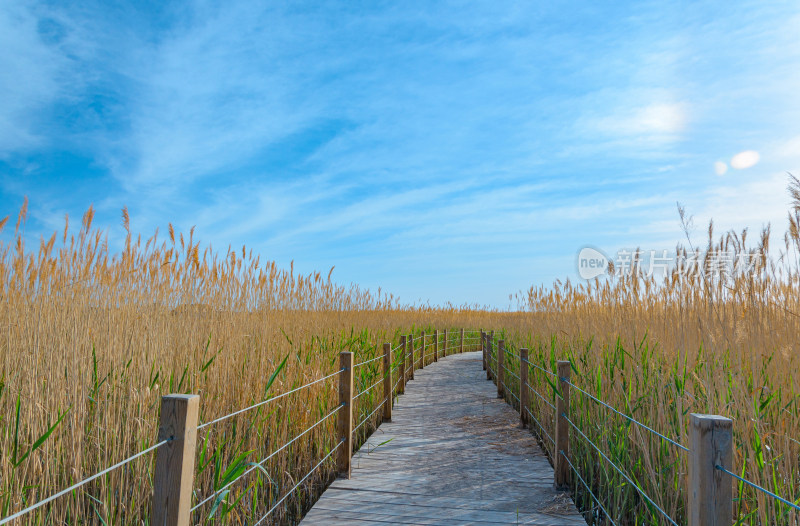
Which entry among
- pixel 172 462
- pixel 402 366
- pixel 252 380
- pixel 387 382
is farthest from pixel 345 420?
pixel 402 366

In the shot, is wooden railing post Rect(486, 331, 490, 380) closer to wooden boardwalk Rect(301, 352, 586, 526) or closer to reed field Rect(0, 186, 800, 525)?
wooden boardwalk Rect(301, 352, 586, 526)

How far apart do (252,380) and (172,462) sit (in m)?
2.06

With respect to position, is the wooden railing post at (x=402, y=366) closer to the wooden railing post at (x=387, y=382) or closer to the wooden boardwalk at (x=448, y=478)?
the wooden boardwalk at (x=448, y=478)

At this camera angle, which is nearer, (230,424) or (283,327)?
(230,424)

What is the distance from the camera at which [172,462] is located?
1.82m

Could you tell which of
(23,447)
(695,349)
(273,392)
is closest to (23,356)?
(23,447)

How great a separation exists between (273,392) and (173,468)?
2.03 meters

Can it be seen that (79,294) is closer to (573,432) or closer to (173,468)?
(173,468)

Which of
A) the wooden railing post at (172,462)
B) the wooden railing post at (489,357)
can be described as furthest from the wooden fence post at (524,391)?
the wooden railing post at (172,462)

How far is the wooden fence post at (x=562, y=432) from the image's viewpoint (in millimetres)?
3662

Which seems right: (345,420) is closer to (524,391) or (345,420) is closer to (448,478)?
(448,478)

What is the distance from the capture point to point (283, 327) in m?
4.93

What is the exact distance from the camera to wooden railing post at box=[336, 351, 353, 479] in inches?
155

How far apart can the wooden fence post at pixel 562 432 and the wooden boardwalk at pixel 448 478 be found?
0.12 meters
